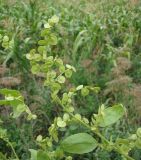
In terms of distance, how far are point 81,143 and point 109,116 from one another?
0.26 ft

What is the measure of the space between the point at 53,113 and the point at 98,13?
69.2 inches

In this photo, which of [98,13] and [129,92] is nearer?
[129,92]

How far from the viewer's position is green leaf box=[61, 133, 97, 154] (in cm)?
91

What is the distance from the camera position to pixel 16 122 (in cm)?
228

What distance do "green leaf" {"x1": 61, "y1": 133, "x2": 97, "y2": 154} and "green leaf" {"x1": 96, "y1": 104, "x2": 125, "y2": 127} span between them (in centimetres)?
4

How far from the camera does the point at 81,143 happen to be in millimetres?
909

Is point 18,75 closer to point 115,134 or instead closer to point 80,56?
point 80,56

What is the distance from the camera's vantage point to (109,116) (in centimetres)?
93

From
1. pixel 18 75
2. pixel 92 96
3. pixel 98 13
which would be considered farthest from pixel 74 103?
pixel 98 13

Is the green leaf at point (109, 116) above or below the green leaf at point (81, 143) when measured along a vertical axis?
above

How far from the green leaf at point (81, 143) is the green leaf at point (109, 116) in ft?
0.12

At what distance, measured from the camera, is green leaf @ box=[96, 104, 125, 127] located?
36.0 inches

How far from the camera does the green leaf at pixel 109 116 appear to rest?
0.92m

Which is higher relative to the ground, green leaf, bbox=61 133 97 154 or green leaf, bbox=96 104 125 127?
green leaf, bbox=96 104 125 127
